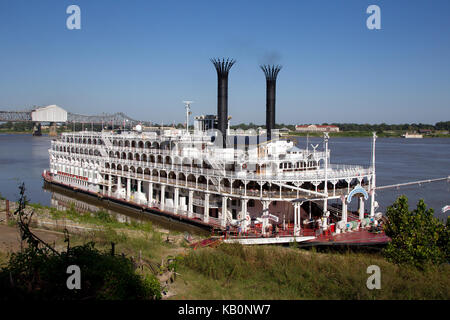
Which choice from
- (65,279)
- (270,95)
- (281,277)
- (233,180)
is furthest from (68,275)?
(270,95)

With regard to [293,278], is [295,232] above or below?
below

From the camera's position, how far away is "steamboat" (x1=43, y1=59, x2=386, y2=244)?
76.8ft

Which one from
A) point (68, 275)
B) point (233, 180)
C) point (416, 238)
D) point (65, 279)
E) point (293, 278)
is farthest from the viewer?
point (233, 180)

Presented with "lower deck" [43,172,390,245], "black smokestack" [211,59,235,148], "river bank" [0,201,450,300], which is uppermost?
"black smokestack" [211,59,235,148]

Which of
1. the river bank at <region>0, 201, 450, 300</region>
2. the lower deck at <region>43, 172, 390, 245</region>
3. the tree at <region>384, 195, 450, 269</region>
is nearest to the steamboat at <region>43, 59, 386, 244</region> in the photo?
the lower deck at <region>43, 172, 390, 245</region>

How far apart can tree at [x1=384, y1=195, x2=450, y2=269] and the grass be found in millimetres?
1091

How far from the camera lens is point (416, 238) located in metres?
16.6

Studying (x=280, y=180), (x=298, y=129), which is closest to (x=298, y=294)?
(x=280, y=180)

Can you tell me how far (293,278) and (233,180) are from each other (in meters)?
13.3

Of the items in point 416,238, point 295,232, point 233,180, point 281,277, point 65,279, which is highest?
point 233,180

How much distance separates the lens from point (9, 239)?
1861 centimetres

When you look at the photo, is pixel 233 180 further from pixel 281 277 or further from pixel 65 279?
pixel 65 279

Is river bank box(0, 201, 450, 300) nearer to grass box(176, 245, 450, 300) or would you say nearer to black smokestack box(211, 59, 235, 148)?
grass box(176, 245, 450, 300)
